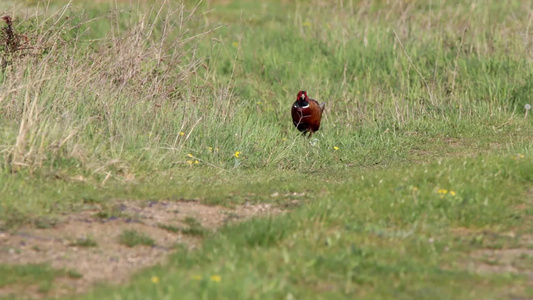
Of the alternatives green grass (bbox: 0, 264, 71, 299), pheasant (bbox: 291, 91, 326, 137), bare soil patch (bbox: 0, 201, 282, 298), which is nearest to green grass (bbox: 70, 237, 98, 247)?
bare soil patch (bbox: 0, 201, 282, 298)

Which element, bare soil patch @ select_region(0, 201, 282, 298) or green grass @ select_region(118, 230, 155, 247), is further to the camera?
green grass @ select_region(118, 230, 155, 247)

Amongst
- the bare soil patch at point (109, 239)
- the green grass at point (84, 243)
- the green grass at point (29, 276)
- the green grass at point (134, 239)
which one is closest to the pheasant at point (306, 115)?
the bare soil patch at point (109, 239)

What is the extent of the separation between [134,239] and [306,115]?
465cm

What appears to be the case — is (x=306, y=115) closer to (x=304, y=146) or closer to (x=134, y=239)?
(x=304, y=146)

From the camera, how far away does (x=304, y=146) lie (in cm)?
963

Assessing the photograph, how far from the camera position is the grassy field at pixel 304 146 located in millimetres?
5195

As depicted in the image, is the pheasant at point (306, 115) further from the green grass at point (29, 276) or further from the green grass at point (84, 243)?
the green grass at point (29, 276)

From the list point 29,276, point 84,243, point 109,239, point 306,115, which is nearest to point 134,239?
point 109,239

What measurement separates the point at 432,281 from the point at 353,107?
6.27 meters

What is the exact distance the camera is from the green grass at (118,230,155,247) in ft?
19.0

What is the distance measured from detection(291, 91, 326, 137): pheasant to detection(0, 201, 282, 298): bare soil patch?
335 cm

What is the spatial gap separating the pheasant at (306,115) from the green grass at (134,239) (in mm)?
4503

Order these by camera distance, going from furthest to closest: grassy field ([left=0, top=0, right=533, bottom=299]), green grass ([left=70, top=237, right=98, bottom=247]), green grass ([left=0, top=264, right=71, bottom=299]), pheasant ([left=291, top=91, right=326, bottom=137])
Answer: pheasant ([left=291, top=91, right=326, bottom=137]) < green grass ([left=70, top=237, right=98, bottom=247]) < grassy field ([left=0, top=0, right=533, bottom=299]) < green grass ([left=0, top=264, right=71, bottom=299])

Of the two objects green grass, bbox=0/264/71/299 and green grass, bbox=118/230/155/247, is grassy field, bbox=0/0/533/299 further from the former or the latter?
green grass, bbox=118/230/155/247
